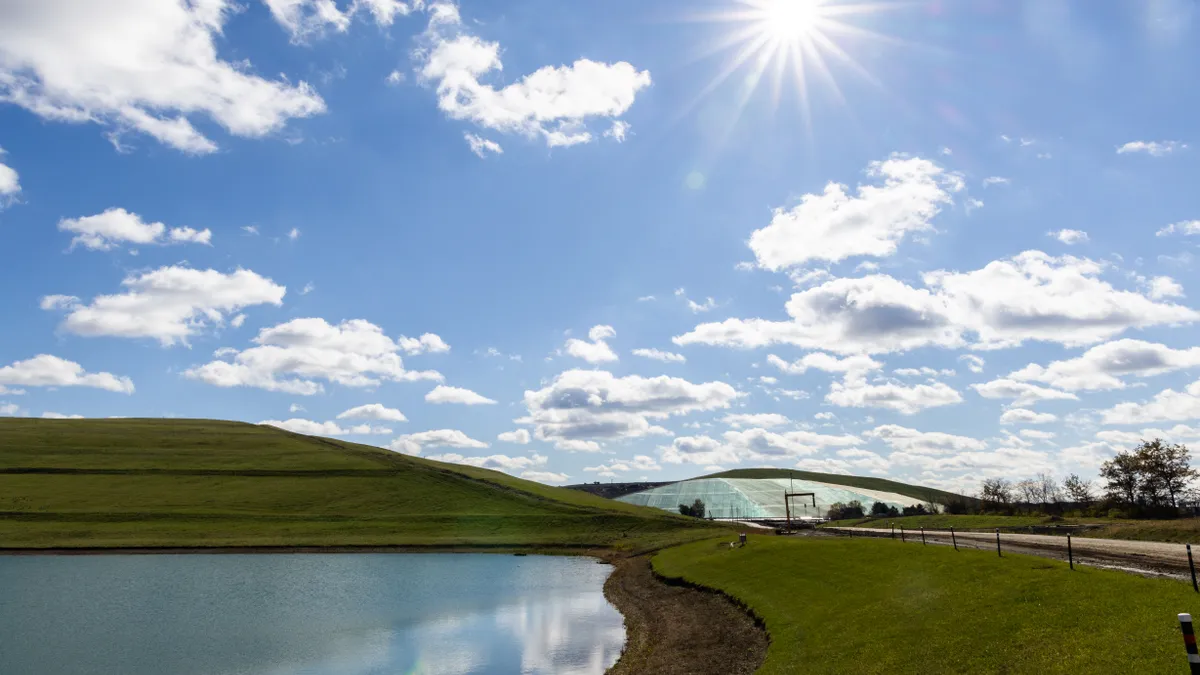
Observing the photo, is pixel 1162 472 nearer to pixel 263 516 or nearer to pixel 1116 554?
pixel 1116 554

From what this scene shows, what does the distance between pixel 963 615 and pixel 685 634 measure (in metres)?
23.3

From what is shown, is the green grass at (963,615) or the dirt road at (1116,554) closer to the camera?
the green grass at (963,615)

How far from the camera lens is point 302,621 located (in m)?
60.5

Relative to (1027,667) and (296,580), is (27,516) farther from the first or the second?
(1027,667)

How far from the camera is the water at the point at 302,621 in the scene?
149ft

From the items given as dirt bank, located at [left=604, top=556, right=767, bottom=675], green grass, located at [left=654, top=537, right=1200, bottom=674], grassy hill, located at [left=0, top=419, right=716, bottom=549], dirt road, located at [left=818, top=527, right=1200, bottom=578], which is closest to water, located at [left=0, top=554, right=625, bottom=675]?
dirt bank, located at [left=604, top=556, right=767, bottom=675]

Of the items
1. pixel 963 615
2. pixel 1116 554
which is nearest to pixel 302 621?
pixel 963 615

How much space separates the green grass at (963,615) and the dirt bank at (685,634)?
1.83 meters

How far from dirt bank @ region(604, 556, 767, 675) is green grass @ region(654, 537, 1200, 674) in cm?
183

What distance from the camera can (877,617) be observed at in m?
36.8

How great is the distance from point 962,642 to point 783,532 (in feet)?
294

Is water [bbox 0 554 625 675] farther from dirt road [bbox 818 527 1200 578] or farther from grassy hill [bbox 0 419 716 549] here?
grassy hill [bbox 0 419 716 549]

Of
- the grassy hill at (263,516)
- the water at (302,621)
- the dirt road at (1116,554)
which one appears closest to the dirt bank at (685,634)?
the water at (302,621)

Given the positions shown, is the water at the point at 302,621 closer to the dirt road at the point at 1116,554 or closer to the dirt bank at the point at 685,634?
the dirt bank at the point at 685,634
